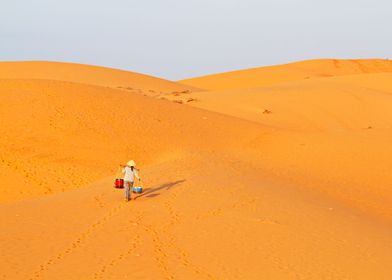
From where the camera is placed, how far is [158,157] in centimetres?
1716

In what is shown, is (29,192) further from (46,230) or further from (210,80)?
(210,80)

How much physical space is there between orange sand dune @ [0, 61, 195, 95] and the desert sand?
8.82 meters

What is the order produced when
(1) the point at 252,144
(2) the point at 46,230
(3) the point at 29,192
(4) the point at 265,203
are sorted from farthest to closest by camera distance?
1. (1) the point at 252,144
2. (3) the point at 29,192
3. (4) the point at 265,203
4. (2) the point at 46,230

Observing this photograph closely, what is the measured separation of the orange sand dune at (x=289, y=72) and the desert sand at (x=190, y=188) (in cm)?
2902

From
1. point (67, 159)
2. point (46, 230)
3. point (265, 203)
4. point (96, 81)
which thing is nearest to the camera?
point (46, 230)

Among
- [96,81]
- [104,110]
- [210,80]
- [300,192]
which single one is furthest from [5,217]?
[210,80]

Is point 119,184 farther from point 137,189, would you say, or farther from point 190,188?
point 190,188

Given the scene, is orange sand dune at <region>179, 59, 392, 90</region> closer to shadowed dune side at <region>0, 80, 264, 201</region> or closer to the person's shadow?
shadowed dune side at <region>0, 80, 264, 201</region>

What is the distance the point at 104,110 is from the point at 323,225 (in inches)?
450

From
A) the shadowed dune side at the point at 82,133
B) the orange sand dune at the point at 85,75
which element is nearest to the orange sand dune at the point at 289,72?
the orange sand dune at the point at 85,75

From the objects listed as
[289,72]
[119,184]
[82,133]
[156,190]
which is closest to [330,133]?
[82,133]

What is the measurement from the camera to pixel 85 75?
41.1 m

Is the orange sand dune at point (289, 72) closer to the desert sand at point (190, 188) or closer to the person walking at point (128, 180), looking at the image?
the desert sand at point (190, 188)

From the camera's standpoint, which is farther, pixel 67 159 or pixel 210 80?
pixel 210 80
